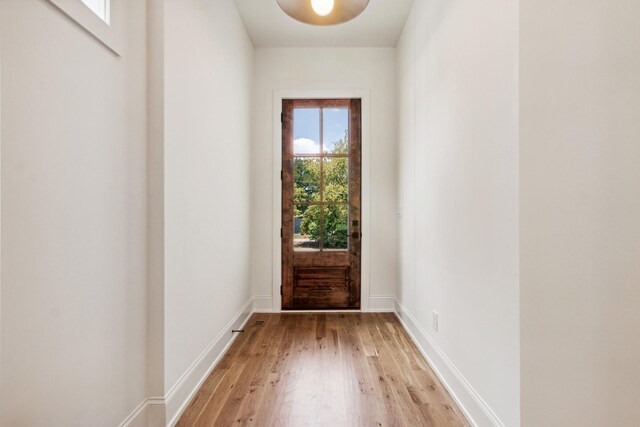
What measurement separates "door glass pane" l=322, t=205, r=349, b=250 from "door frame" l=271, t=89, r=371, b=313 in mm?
198

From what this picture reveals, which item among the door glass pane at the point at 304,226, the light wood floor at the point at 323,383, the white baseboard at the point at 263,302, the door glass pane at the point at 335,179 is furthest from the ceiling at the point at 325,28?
the light wood floor at the point at 323,383

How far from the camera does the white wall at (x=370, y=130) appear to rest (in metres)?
3.66

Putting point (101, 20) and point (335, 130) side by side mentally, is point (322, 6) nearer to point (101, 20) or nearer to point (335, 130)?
point (101, 20)

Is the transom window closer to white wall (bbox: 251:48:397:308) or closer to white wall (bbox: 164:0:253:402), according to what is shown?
white wall (bbox: 164:0:253:402)

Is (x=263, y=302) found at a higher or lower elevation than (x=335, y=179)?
lower

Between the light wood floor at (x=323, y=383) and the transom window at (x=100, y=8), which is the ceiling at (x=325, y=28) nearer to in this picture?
the transom window at (x=100, y=8)

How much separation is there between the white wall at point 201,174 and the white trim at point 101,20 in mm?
214

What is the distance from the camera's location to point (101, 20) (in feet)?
4.40

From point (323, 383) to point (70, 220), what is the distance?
1.65m

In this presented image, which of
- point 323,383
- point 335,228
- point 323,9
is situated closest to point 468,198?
point 323,9

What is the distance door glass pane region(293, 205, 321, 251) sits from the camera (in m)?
3.72

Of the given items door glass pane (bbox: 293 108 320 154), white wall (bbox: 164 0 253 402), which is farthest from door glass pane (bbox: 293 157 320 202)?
white wall (bbox: 164 0 253 402)

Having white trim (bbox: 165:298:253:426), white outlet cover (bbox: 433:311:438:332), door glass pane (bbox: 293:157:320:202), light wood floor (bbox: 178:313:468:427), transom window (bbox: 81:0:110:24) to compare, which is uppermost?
transom window (bbox: 81:0:110:24)

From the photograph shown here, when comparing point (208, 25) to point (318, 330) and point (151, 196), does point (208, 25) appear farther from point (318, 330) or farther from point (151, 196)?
point (318, 330)
